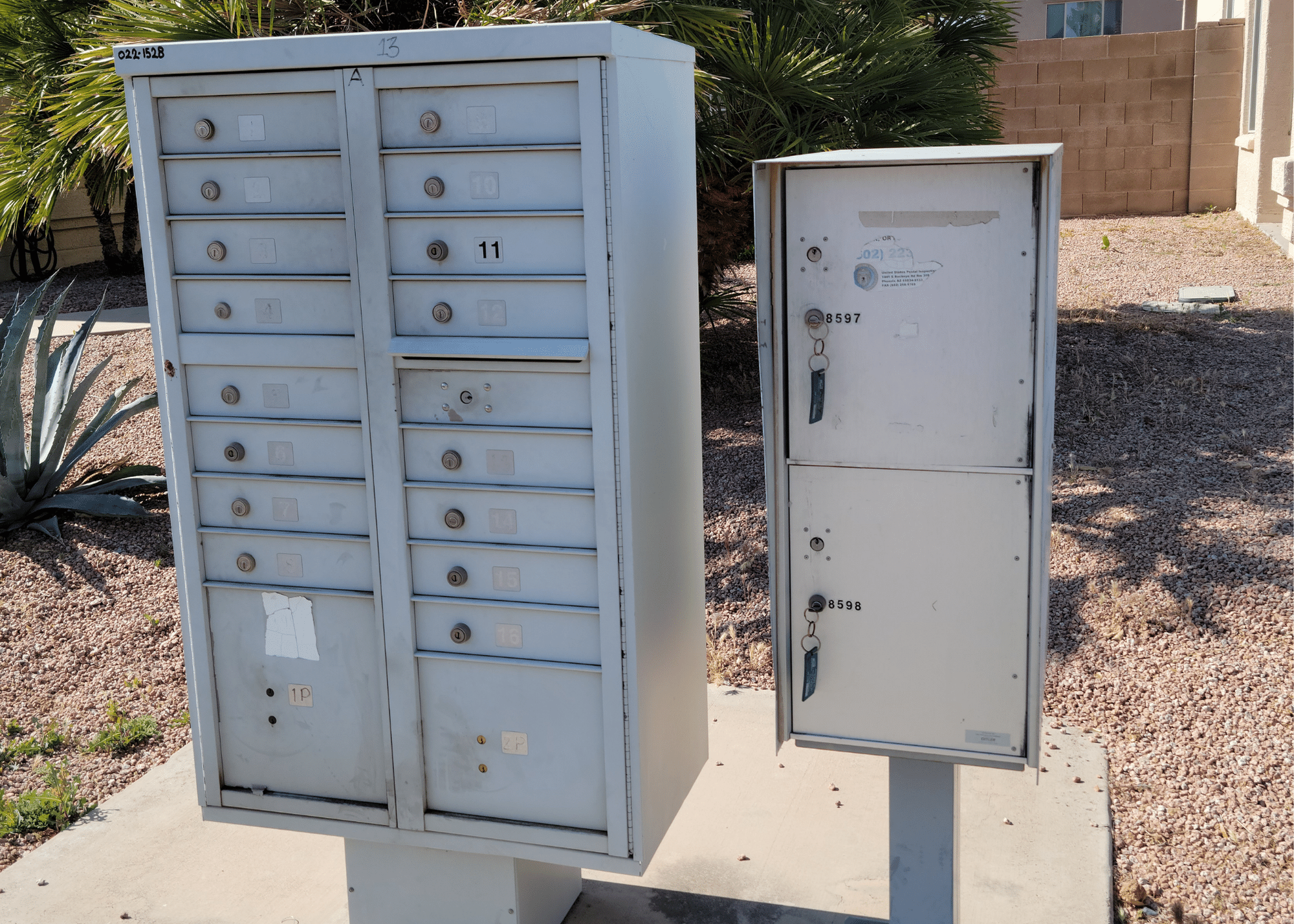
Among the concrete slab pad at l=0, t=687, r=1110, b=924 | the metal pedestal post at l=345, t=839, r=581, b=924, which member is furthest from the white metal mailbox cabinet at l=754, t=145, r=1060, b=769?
the metal pedestal post at l=345, t=839, r=581, b=924

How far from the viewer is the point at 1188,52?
13.5 m

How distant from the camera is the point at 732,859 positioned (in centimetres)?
308

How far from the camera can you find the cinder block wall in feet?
44.3

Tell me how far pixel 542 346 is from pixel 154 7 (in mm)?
3411

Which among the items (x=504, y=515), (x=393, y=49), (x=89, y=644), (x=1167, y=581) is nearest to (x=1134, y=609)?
(x=1167, y=581)

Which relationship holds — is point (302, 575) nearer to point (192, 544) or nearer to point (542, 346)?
point (192, 544)

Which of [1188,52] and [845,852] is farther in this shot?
[1188,52]

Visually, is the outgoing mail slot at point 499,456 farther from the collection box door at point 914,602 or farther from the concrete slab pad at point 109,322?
the concrete slab pad at point 109,322

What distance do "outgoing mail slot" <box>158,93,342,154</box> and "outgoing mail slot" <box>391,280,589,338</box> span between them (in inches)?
13.9

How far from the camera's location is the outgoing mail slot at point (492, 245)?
90.6 inches

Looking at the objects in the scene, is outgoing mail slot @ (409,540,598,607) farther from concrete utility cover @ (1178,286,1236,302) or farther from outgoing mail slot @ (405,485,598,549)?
concrete utility cover @ (1178,286,1236,302)

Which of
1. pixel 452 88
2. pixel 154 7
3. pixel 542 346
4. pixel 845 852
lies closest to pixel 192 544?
pixel 542 346

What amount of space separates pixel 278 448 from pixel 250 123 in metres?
0.69

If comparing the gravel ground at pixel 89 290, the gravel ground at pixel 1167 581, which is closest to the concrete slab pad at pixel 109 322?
the gravel ground at pixel 89 290
